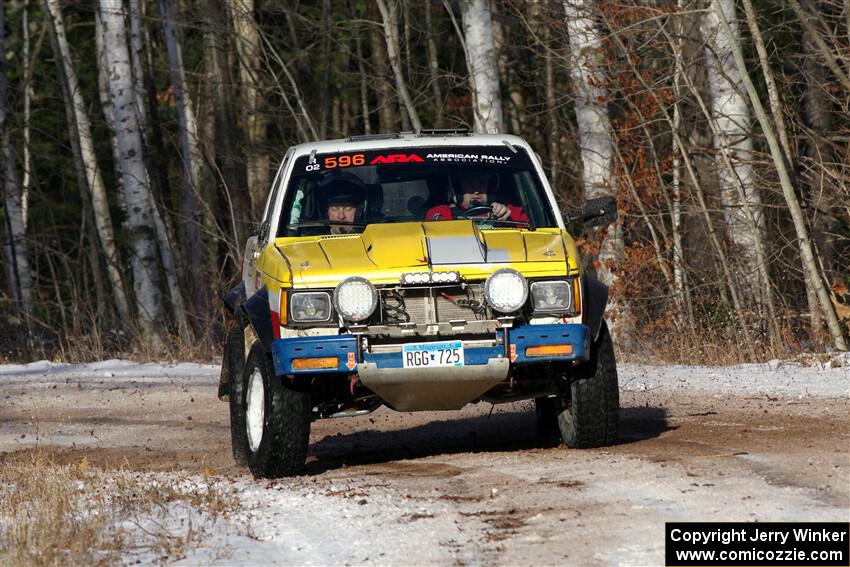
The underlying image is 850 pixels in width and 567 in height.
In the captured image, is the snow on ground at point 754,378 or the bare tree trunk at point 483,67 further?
the bare tree trunk at point 483,67

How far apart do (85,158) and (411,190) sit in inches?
864

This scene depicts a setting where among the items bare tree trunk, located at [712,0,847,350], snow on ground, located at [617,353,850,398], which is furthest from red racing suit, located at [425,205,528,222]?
bare tree trunk, located at [712,0,847,350]

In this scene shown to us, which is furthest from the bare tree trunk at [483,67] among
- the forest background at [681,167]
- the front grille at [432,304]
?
the front grille at [432,304]

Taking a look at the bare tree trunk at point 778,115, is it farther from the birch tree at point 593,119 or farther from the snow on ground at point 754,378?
the birch tree at point 593,119

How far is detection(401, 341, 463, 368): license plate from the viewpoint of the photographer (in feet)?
26.6

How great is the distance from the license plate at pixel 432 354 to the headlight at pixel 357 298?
0.30 metres

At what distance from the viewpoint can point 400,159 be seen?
948 cm

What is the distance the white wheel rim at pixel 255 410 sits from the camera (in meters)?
8.81

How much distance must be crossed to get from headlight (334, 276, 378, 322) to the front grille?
0.13m

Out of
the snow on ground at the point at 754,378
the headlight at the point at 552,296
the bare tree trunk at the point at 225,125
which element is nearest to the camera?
the headlight at the point at 552,296

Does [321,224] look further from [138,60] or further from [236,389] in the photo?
[138,60]

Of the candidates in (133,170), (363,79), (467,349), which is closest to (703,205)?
(467,349)

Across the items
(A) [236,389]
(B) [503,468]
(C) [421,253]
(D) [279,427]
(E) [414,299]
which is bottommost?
(B) [503,468]

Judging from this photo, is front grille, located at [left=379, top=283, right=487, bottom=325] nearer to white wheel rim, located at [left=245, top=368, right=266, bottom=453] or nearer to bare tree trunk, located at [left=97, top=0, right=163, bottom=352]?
white wheel rim, located at [left=245, top=368, right=266, bottom=453]
